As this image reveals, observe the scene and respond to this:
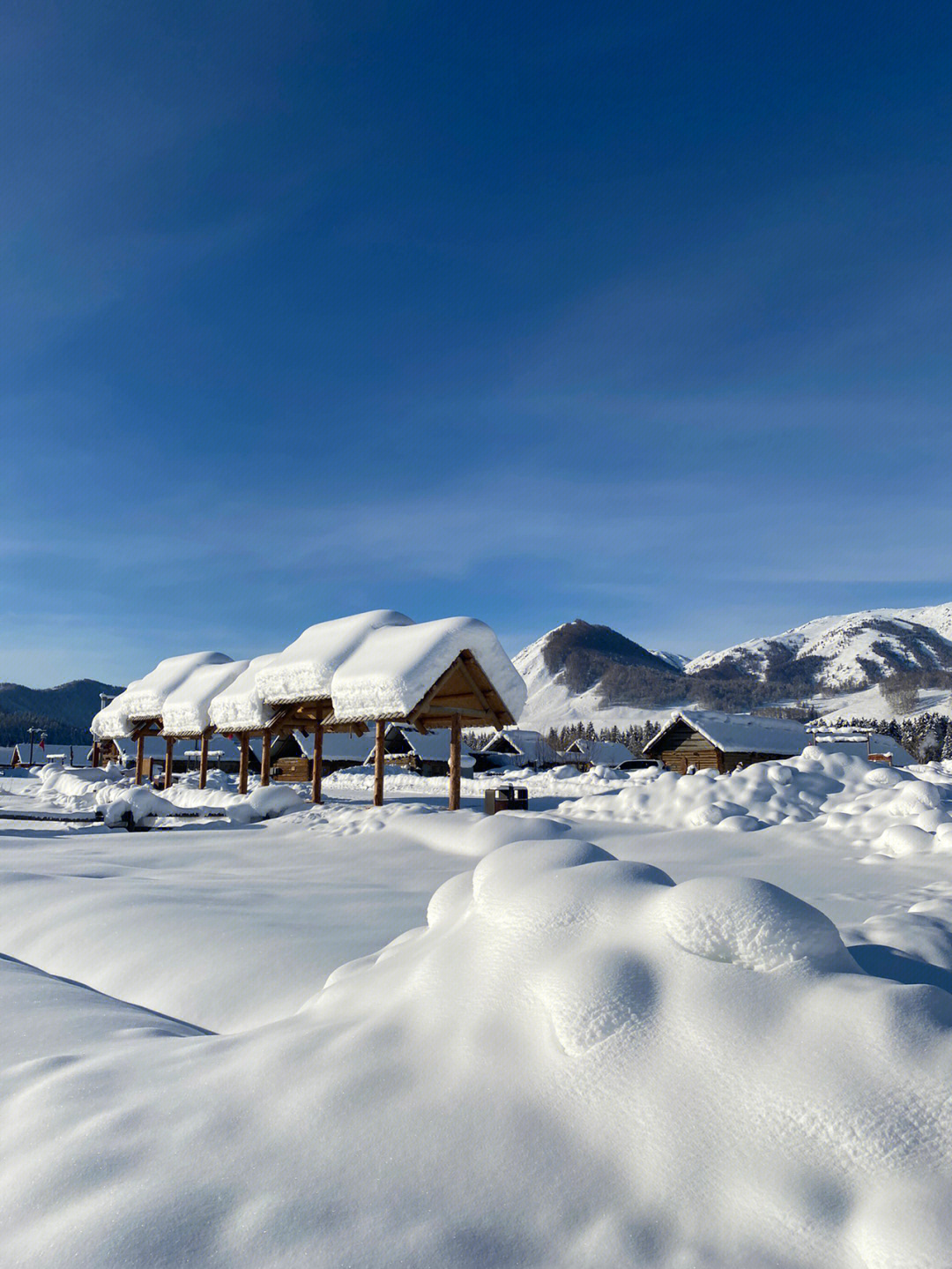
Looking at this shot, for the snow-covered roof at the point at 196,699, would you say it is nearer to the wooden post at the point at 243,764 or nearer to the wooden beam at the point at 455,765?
the wooden post at the point at 243,764

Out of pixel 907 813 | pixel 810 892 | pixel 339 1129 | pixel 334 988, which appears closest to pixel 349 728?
pixel 907 813

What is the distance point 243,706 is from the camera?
19.1 metres

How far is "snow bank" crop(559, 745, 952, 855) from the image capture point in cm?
970

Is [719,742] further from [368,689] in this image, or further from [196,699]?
[368,689]

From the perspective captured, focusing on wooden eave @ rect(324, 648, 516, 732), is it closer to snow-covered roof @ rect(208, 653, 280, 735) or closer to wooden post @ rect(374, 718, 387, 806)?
wooden post @ rect(374, 718, 387, 806)

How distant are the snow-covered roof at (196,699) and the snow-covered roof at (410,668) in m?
6.89

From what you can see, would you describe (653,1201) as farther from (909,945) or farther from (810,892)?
(810,892)

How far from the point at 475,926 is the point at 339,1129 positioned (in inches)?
37.6

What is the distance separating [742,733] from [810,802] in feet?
79.5

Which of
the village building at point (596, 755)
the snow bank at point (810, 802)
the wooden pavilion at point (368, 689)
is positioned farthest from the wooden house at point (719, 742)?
the wooden pavilion at point (368, 689)

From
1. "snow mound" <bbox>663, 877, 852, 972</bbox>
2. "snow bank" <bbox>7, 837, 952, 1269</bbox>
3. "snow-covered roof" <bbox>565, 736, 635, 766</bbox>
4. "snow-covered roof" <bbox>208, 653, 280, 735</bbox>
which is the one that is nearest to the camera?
"snow bank" <bbox>7, 837, 952, 1269</bbox>

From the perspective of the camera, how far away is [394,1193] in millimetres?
1991

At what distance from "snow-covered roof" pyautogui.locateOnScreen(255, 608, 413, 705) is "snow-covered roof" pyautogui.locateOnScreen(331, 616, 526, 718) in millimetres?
537

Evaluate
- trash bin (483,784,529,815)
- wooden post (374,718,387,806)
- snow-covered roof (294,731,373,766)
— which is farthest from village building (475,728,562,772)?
trash bin (483,784,529,815)
